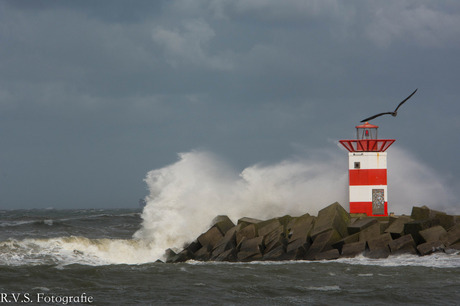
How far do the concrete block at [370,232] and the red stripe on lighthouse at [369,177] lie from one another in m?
2.27

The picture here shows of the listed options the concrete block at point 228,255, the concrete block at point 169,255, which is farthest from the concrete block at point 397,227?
the concrete block at point 169,255

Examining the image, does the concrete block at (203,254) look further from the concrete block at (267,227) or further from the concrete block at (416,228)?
the concrete block at (416,228)

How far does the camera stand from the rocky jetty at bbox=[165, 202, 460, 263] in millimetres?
13031

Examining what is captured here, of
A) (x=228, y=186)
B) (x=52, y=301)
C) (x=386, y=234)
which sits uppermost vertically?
(x=228, y=186)

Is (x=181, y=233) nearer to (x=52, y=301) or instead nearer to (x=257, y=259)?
(x=257, y=259)

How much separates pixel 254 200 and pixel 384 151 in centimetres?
417

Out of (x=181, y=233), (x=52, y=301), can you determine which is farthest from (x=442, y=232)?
(x=52, y=301)

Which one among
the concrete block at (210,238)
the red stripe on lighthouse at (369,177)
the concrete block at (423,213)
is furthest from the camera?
the red stripe on lighthouse at (369,177)

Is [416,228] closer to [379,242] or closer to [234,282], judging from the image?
[379,242]

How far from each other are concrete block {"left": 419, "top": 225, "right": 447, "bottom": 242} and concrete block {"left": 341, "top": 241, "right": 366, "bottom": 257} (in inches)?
49.9

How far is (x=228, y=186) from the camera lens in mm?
18562

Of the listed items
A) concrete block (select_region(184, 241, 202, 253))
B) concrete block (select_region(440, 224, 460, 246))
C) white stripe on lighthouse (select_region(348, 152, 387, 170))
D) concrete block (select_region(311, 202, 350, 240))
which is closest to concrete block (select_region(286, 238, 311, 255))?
concrete block (select_region(311, 202, 350, 240))

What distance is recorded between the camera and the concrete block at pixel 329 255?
42.9 ft

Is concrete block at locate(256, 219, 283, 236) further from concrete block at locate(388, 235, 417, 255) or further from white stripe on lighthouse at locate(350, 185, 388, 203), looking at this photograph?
concrete block at locate(388, 235, 417, 255)
